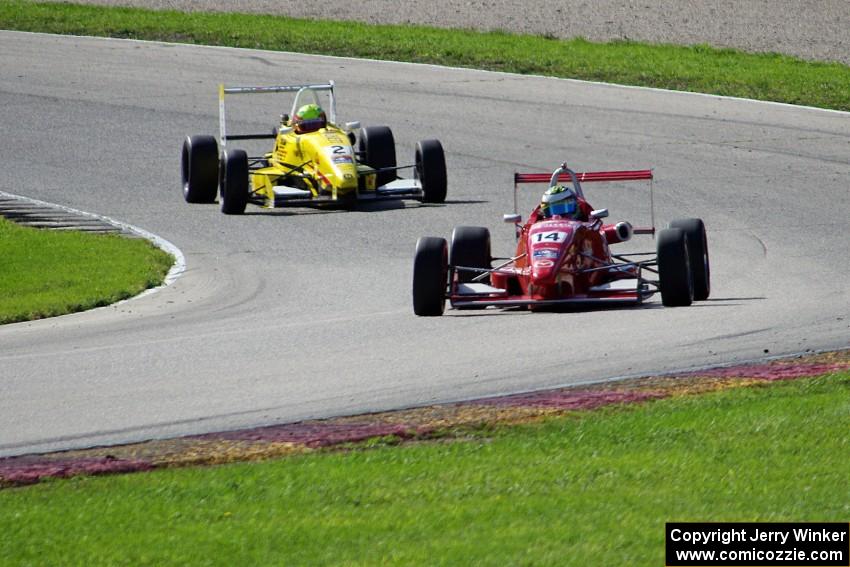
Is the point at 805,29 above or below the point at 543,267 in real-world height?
above

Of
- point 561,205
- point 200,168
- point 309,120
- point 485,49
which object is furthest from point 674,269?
point 485,49

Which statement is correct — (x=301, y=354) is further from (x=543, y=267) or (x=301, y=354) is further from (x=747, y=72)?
(x=747, y=72)

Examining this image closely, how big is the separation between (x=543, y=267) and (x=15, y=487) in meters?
6.06

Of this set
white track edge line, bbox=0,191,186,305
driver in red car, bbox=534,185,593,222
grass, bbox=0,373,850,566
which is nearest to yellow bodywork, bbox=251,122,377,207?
white track edge line, bbox=0,191,186,305

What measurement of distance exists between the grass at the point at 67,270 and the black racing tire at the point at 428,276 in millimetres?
3547

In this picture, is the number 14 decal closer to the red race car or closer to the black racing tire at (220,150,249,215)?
the red race car

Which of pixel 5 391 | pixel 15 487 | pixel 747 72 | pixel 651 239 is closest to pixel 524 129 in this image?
pixel 747 72

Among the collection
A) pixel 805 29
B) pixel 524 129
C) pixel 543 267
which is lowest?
pixel 543 267

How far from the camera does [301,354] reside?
11.7 metres

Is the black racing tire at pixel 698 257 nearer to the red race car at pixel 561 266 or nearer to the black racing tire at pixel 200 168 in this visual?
the red race car at pixel 561 266

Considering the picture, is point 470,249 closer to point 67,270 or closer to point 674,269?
point 674,269

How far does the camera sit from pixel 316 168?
20.8 metres

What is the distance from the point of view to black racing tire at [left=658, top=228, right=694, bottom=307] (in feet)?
42.5

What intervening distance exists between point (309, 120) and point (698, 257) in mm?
8769
